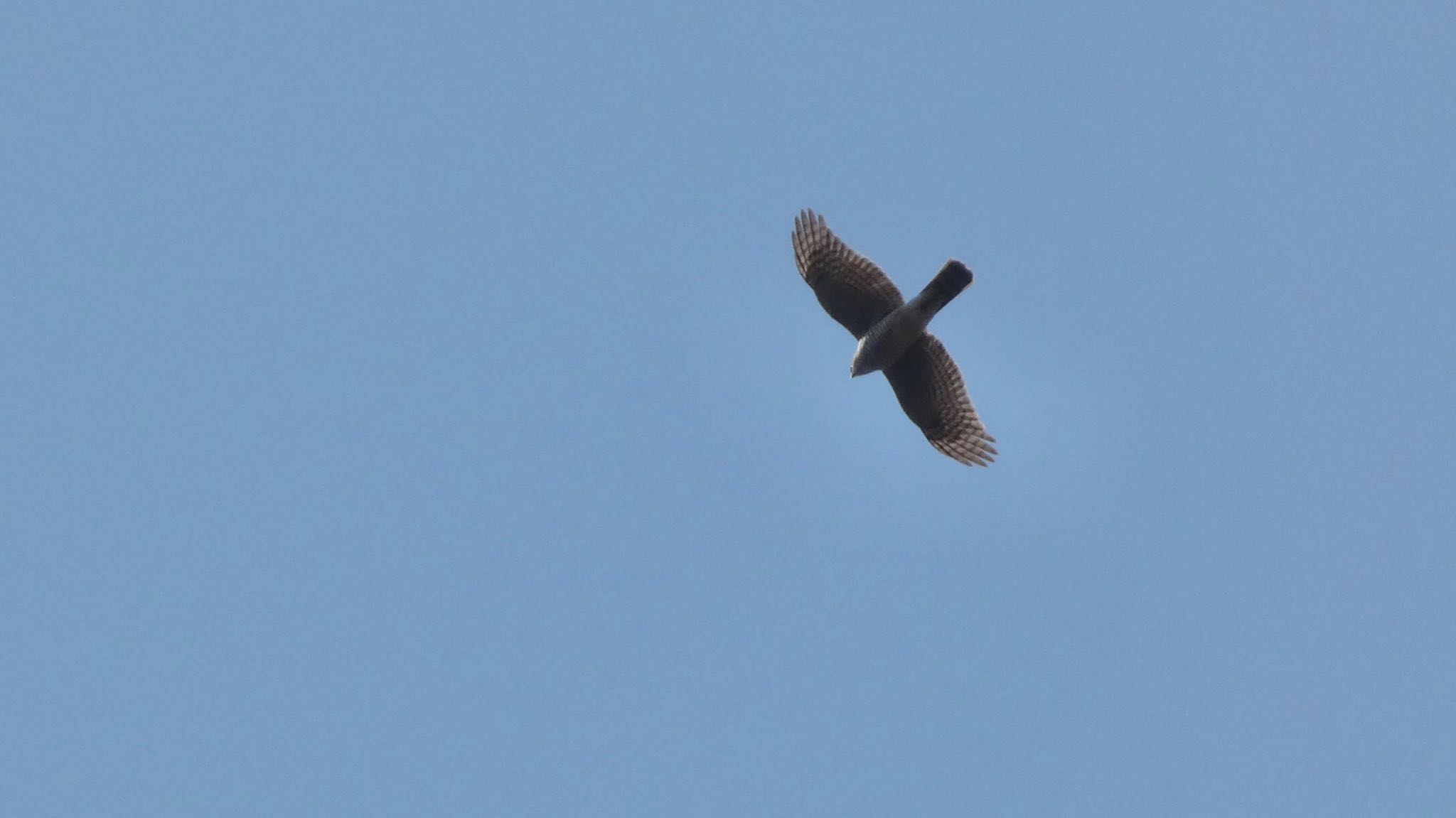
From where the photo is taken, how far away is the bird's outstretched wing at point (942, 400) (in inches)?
1236

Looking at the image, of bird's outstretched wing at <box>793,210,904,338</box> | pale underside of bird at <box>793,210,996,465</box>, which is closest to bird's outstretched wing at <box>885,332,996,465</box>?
pale underside of bird at <box>793,210,996,465</box>

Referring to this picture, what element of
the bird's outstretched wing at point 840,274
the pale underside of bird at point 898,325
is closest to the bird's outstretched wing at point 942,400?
the pale underside of bird at point 898,325

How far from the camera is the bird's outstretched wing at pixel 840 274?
98.8 feet

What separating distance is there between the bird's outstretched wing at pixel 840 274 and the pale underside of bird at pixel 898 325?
0.04 ft

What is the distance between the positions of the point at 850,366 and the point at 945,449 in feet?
9.03

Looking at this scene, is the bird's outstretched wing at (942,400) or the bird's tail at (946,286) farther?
the bird's outstretched wing at (942,400)

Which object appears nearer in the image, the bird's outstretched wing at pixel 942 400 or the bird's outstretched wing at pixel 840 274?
the bird's outstretched wing at pixel 840 274

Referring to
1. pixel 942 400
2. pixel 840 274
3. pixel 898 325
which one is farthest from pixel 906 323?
pixel 942 400

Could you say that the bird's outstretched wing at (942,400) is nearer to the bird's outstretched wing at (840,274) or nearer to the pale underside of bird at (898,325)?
the pale underside of bird at (898,325)

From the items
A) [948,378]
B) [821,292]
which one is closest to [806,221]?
[821,292]

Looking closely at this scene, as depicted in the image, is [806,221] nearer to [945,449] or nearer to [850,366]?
[850,366]

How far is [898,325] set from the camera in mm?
29859

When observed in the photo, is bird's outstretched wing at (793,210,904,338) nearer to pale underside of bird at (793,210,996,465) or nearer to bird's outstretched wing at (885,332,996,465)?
pale underside of bird at (793,210,996,465)

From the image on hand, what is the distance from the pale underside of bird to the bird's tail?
0.5 inches
